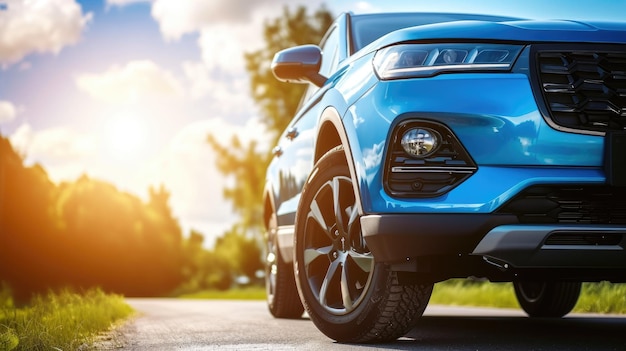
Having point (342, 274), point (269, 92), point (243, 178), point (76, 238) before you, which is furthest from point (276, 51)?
point (342, 274)

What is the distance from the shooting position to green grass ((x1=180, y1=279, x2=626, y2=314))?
8156 millimetres

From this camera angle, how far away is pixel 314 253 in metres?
4.60

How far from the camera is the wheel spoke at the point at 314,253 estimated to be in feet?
14.8

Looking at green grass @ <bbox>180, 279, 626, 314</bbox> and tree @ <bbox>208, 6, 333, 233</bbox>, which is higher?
tree @ <bbox>208, 6, 333, 233</bbox>

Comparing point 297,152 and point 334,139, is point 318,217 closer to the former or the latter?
point 334,139

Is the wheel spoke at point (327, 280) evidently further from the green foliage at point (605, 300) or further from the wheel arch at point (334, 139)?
the green foliage at point (605, 300)

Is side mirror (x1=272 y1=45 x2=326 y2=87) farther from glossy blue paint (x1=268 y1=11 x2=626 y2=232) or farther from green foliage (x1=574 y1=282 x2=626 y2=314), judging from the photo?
green foliage (x1=574 y1=282 x2=626 y2=314)

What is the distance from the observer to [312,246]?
468 cm

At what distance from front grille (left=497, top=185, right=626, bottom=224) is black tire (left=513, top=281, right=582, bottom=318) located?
3.39 metres

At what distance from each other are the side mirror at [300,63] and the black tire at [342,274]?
998 mm

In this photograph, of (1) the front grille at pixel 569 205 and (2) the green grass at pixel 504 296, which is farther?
(2) the green grass at pixel 504 296

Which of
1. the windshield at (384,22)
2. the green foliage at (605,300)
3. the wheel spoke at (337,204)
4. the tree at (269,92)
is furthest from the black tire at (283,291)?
the tree at (269,92)

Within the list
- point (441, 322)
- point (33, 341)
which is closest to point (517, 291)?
point (441, 322)

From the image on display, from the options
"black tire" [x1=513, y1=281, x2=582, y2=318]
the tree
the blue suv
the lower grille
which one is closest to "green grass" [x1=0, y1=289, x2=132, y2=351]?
the blue suv
